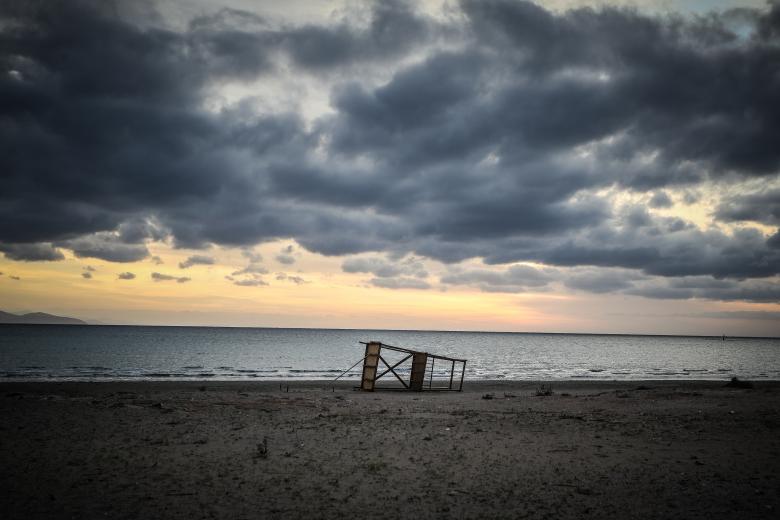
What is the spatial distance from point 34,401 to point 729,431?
2309 cm

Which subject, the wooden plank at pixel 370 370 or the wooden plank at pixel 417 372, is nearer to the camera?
the wooden plank at pixel 370 370

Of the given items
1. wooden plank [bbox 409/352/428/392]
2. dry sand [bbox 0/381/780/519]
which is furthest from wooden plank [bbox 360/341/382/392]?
dry sand [bbox 0/381/780/519]

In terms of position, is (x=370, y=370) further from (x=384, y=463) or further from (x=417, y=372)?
(x=384, y=463)

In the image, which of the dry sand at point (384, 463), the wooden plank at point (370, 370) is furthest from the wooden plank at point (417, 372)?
the dry sand at point (384, 463)

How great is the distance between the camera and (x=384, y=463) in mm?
9609

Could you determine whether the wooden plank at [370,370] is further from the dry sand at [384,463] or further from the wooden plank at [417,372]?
the dry sand at [384,463]

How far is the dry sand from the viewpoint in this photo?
7.25 metres

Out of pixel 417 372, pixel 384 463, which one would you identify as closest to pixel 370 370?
pixel 417 372

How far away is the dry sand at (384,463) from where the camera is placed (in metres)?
7.25

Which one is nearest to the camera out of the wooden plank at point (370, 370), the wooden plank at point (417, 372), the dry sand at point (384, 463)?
the dry sand at point (384, 463)

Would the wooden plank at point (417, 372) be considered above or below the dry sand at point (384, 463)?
below

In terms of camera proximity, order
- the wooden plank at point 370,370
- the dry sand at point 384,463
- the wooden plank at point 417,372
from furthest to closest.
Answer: the wooden plank at point 417,372 → the wooden plank at point 370,370 → the dry sand at point 384,463

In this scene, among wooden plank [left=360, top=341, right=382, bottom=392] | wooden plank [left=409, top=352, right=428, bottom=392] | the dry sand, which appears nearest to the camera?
the dry sand

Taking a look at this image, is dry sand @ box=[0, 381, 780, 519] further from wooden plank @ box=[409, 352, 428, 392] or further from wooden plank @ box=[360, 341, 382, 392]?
wooden plank @ box=[409, 352, 428, 392]
